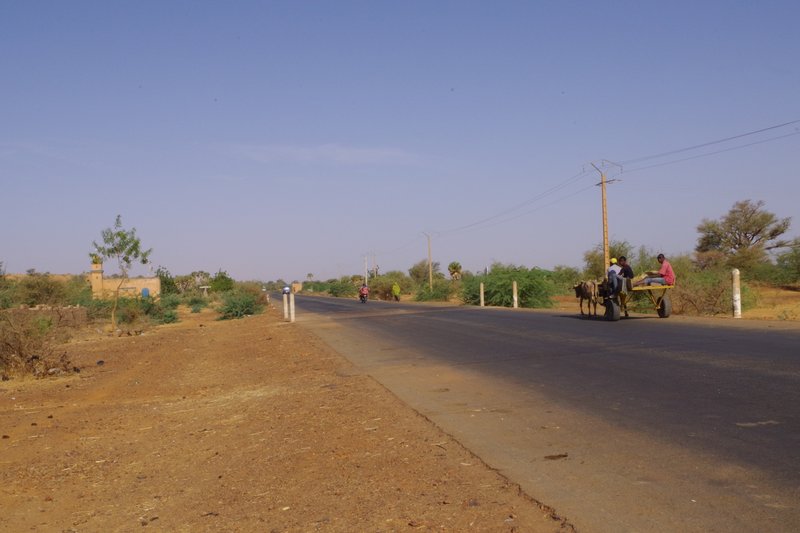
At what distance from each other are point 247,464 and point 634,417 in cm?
407

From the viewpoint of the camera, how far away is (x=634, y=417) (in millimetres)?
7934

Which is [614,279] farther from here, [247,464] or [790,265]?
[790,265]

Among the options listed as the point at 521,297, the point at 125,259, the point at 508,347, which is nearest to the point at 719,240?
the point at 521,297

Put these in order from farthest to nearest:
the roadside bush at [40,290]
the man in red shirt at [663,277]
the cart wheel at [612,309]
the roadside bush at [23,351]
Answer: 1. the roadside bush at [40,290]
2. the cart wheel at [612,309]
3. the man in red shirt at [663,277]
4. the roadside bush at [23,351]

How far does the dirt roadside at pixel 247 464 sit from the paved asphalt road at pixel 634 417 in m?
0.45

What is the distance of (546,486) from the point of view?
5.72m

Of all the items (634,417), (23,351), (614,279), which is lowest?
(634,417)

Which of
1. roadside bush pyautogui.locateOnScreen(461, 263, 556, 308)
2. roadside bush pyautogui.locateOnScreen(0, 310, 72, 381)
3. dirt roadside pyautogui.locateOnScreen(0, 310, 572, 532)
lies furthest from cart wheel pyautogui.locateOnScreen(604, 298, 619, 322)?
roadside bush pyautogui.locateOnScreen(461, 263, 556, 308)

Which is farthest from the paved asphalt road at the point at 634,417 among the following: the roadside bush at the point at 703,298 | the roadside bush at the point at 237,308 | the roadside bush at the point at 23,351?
the roadside bush at the point at 237,308

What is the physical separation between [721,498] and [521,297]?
42.3m

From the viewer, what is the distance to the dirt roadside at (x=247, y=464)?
5469 millimetres

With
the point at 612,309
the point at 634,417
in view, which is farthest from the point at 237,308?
the point at 634,417

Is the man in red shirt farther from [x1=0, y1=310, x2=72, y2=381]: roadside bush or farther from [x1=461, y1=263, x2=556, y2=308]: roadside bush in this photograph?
[x1=461, y1=263, x2=556, y2=308]: roadside bush

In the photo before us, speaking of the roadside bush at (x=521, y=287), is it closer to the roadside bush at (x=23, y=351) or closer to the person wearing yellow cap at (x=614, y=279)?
the person wearing yellow cap at (x=614, y=279)
